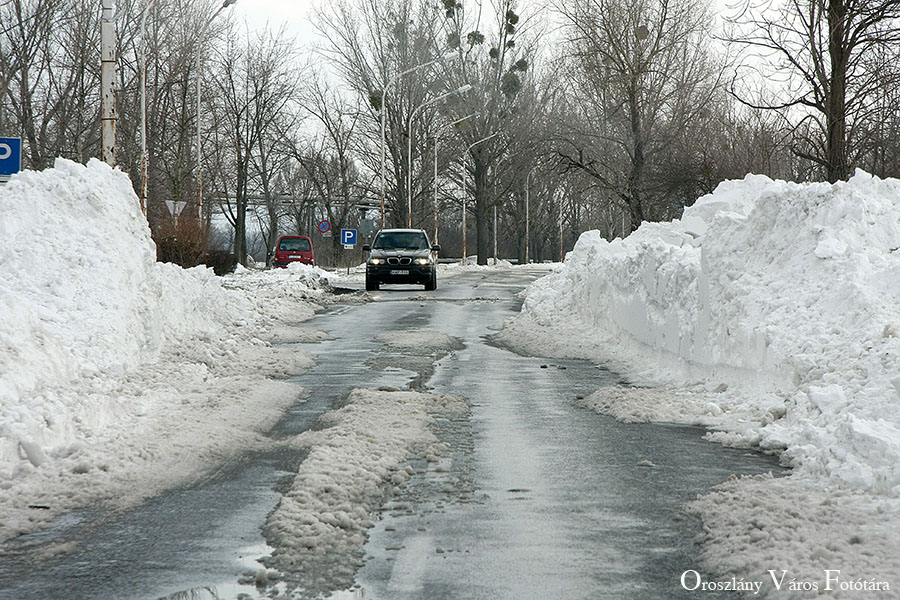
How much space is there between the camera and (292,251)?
46375 mm

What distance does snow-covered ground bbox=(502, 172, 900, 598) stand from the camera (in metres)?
5.12

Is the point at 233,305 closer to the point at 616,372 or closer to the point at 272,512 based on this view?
the point at 616,372

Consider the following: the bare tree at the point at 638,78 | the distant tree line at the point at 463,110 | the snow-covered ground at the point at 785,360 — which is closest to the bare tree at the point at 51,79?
the distant tree line at the point at 463,110

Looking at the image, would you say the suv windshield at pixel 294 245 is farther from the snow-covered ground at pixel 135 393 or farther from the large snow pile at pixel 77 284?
the large snow pile at pixel 77 284

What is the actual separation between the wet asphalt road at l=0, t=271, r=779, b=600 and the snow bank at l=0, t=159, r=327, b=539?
1.65 feet

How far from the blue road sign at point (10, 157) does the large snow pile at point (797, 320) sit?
9.25 meters

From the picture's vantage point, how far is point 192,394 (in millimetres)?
10070

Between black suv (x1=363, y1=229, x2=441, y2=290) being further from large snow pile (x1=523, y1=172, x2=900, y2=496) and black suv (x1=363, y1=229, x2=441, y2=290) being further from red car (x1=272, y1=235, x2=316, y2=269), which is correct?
large snow pile (x1=523, y1=172, x2=900, y2=496)

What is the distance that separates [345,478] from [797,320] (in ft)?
16.8

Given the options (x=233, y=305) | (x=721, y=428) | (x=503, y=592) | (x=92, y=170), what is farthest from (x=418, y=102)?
(x=503, y=592)

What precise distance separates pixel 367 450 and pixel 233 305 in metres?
12.3

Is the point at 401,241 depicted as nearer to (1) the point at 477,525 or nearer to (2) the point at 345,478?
(2) the point at 345,478

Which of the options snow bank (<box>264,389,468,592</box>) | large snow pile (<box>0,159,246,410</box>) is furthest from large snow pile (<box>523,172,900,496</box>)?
large snow pile (<box>0,159,246,410</box>)

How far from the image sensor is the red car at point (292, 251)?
4619 centimetres
